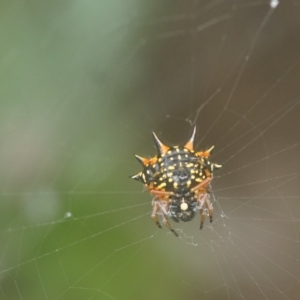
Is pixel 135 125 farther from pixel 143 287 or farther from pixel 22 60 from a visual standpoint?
pixel 143 287

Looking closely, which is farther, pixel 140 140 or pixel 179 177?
pixel 140 140

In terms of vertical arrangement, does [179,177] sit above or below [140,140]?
below

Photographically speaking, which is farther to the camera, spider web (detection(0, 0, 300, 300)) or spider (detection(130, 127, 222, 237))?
spider web (detection(0, 0, 300, 300))

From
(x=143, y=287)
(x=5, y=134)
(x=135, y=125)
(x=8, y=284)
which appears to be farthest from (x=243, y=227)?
(x=5, y=134)

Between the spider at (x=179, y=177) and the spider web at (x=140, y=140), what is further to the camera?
the spider web at (x=140, y=140)
